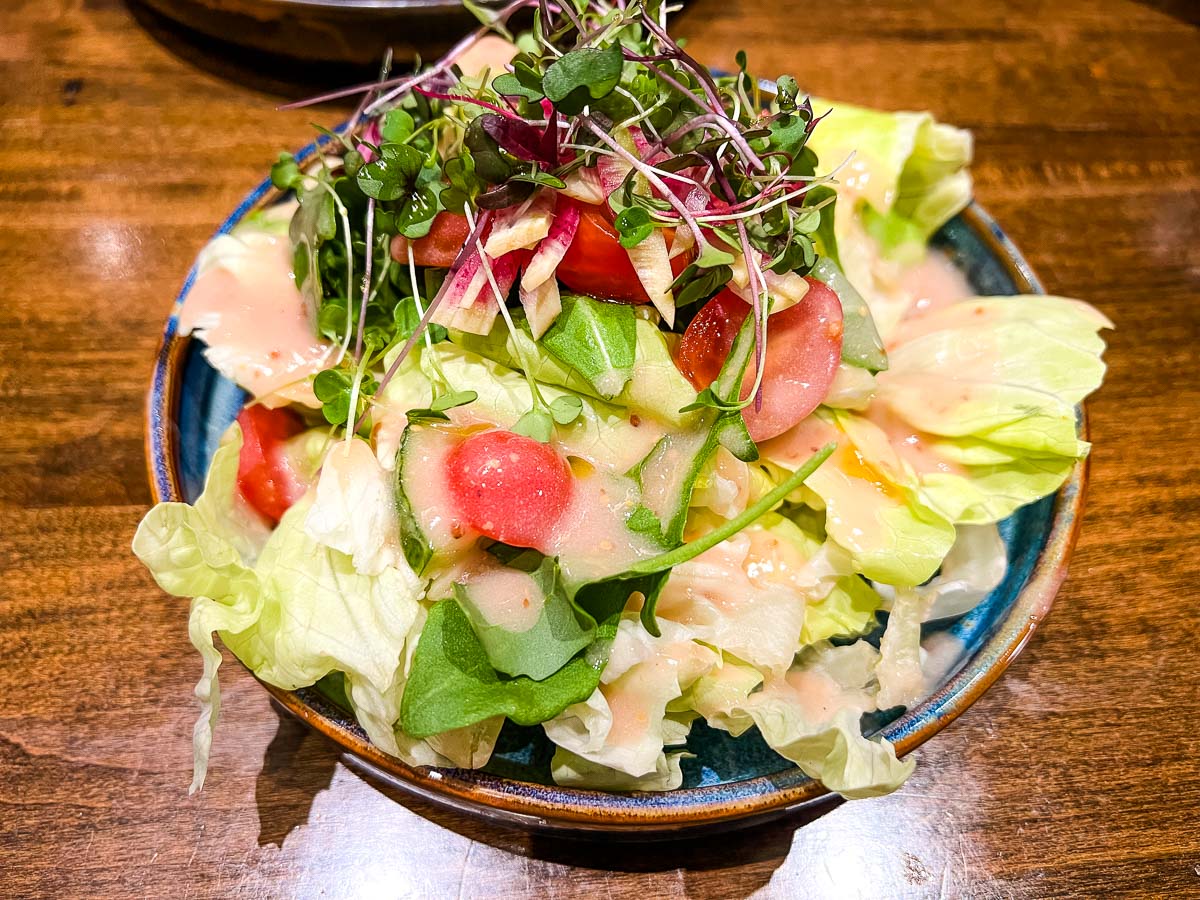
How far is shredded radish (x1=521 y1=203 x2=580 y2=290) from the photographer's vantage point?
1.40 metres

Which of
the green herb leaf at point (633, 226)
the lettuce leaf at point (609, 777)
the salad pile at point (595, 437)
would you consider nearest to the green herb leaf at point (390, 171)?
the salad pile at point (595, 437)

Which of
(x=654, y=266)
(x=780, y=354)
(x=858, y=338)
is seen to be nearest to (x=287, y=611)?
(x=654, y=266)

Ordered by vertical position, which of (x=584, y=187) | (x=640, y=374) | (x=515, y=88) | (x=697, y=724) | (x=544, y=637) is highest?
(x=515, y=88)

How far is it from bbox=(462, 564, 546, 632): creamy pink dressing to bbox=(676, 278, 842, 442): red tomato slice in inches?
18.9

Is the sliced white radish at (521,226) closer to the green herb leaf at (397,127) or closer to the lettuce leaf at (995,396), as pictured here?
the green herb leaf at (397,127)

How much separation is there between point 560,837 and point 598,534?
55 cm

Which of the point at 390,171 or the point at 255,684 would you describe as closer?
the point at 390,171

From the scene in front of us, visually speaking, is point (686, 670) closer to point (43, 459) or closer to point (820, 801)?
point (820, 801)

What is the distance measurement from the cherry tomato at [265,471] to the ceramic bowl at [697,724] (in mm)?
118

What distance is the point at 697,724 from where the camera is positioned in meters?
1.46

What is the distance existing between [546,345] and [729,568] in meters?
0.51

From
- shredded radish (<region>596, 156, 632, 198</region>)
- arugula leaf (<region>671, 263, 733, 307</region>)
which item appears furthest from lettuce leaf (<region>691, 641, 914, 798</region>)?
shredded radish (<region>596, 156, 632, 198</region>)

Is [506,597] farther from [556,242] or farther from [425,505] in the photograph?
[556,242]

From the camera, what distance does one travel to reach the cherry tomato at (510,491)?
128 cm
